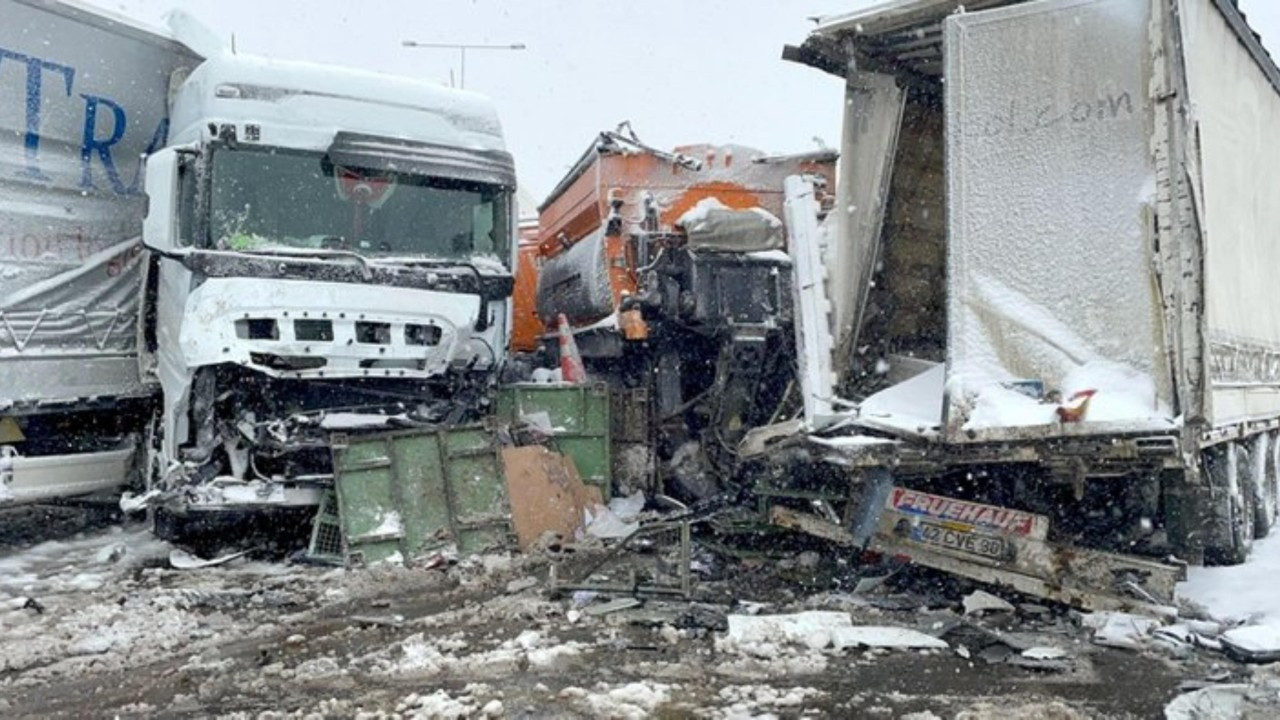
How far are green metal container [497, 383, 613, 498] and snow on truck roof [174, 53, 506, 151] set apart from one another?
75.5 inches

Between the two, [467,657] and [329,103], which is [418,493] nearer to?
[467,657]

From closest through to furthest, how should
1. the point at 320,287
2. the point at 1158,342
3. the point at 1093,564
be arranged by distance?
the point at 1158,342 < the point at 1093,564 < the point at 320,287

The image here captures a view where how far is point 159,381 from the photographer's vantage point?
25.8ft

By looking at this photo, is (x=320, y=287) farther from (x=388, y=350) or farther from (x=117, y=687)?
Result: (x=117, y=687)

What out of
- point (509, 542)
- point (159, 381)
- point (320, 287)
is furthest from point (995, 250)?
point (159, 381)

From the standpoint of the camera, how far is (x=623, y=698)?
4.21 meters

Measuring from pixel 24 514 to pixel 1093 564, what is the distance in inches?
337

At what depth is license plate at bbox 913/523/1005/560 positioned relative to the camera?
555 cm

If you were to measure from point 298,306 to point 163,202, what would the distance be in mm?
1161

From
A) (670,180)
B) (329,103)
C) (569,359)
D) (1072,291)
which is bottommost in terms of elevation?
(569,359)

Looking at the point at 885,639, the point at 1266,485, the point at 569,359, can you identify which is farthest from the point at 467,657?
the point at 1266,485

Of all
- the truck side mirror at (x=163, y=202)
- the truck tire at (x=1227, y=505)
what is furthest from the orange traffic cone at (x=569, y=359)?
the truck tire at (x=1227, y=505)

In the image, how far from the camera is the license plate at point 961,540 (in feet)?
18.2

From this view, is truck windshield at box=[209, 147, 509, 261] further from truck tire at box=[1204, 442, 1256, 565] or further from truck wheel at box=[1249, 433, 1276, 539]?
truck wheel at box=[1249, 433, 1276, 539]
